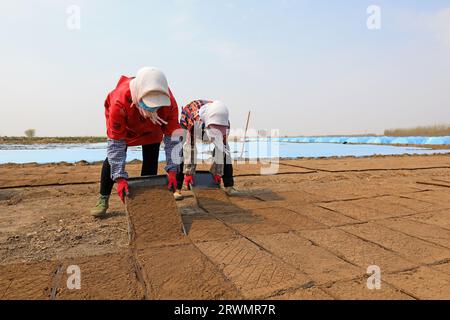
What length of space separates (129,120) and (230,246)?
1346 millimetres

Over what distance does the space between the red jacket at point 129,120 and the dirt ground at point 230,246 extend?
0.55 m

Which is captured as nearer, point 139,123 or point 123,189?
point 123,189

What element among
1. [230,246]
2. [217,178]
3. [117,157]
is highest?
[117,157]

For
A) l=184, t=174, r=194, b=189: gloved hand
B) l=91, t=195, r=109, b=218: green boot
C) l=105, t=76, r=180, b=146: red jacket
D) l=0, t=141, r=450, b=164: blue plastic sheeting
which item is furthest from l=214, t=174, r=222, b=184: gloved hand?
l=0, t=141, r=450, b=164: blue plastic sheeting

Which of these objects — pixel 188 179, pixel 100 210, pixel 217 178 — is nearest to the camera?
pixel 100 210

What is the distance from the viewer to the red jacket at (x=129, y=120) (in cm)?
251

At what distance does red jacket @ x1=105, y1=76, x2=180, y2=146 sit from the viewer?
251 centimetres

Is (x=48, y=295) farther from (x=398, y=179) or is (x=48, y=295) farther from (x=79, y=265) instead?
(x=398, y=179)

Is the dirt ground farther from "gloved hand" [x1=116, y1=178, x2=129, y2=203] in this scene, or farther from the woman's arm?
the woman's arm

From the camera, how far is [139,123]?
8.84 ft

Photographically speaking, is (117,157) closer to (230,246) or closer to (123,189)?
(123,189)

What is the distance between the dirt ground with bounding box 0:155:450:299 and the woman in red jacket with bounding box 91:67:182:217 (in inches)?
10.5

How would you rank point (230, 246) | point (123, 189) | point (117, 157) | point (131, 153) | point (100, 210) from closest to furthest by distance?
point (230, 246) < point (123, 189) < point (117, 157) < point (100, 210) < point (131, 153)

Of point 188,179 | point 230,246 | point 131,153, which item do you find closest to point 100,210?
point 188,179
